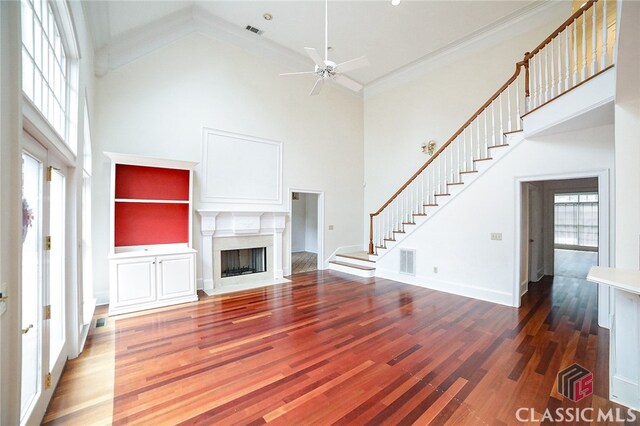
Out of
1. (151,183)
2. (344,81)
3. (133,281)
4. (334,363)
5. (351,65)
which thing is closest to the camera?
(334,363)

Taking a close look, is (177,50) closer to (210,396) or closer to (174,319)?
(174,319)

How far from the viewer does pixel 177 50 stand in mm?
5168

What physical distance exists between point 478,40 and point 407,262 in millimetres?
5299

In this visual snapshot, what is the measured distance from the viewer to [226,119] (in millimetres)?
5738

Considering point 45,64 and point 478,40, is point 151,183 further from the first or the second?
point 478,40

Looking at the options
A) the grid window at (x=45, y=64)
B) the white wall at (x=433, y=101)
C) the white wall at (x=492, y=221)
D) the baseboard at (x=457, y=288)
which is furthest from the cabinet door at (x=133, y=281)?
the white wall at (x=433, y=101)

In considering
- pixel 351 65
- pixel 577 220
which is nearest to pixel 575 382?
pixel 351 65

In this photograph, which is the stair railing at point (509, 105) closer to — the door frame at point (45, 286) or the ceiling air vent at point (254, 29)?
the ceiling air vent at point (254, 29)

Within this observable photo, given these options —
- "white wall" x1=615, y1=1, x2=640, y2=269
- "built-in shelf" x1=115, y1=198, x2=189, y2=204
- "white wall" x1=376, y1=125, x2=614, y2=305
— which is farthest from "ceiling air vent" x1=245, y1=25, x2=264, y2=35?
"white wall" x1=615, y1=1, x2=640, y2=269

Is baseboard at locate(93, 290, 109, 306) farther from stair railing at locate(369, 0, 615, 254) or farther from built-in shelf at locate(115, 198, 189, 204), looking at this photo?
stair railing at locate(369, 0, 615, 254)

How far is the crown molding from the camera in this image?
17.1 feet

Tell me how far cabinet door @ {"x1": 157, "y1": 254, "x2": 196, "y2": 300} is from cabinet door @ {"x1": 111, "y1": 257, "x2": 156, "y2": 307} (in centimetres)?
11

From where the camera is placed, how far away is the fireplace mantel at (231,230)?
5.37 metres

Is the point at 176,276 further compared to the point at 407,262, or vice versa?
the point at 407,262
